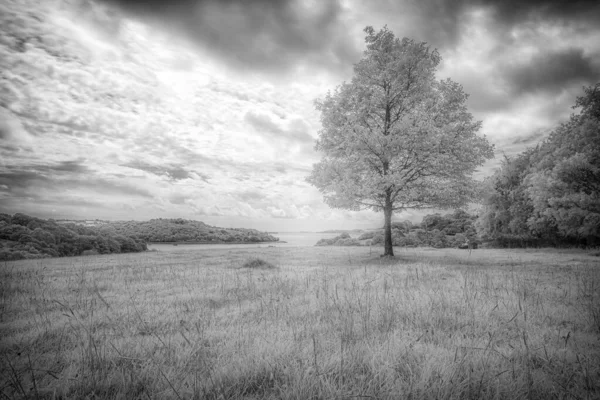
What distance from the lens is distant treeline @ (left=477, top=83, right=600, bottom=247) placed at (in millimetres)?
19281

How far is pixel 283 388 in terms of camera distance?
2.32 metres

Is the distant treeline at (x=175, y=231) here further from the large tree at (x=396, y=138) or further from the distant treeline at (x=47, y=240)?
the large tree at (x=396, y=138)

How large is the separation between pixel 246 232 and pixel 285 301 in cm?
4699

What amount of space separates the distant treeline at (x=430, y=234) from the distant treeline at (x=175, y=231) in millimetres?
18062

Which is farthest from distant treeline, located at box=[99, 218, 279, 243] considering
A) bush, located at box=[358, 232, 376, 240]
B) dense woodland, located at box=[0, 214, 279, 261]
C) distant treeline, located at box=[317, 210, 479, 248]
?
bush, located at box=[358, 232, 376, 240]

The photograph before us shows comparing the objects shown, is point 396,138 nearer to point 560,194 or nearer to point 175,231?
point 560,194

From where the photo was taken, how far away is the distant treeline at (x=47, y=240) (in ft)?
60.9

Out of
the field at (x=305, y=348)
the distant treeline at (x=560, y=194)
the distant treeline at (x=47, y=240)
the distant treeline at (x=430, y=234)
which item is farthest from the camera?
the distant treeline at (x=430, y=234)

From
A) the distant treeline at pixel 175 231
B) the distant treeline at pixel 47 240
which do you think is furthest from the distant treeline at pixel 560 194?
the distant treeline at pixel 175 231

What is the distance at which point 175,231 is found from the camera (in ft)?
125

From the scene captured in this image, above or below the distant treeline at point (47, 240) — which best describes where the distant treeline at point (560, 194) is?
above

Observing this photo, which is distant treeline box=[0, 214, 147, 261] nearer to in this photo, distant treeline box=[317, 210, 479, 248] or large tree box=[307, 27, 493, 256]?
large tree box=[307, 27, 493, 256]

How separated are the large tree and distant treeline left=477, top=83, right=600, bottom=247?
3.95 meters

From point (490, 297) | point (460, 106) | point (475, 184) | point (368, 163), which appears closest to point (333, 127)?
point (368, 163)
